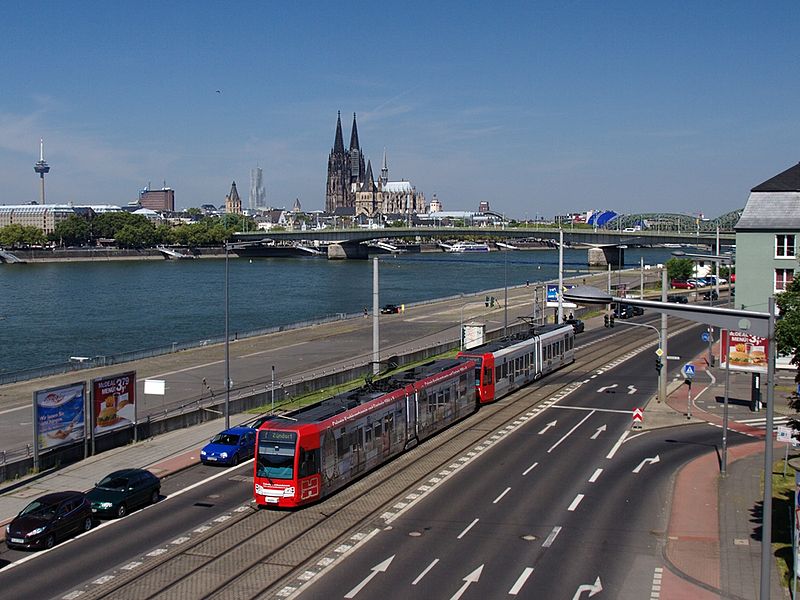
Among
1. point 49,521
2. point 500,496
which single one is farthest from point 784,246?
point 49,521

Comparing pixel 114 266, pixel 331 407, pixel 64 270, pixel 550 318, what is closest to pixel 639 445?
pixel 331 407

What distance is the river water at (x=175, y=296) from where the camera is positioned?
73.5 meters

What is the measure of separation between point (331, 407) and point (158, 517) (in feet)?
17.4

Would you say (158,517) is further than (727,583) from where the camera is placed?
Yes

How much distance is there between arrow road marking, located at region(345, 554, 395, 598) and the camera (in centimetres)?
1675

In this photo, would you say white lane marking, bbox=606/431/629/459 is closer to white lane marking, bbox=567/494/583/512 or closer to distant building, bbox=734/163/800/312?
white lane marking, bbox=567/494/583/512

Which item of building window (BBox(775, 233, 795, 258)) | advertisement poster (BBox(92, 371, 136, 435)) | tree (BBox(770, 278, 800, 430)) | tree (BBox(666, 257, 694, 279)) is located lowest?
advertisement poster (BBox(92, 371, 136, 435))

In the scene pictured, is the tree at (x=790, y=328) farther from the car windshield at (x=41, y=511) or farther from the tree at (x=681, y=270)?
the tree at (x=681, y=270)

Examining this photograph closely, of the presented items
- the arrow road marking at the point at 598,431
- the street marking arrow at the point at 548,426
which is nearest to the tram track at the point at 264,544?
the street marking arrow at the point at 548,426

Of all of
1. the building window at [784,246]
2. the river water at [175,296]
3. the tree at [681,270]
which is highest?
the building window at [784,246]

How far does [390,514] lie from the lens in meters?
21.9

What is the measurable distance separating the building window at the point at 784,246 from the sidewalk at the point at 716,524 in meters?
8.82

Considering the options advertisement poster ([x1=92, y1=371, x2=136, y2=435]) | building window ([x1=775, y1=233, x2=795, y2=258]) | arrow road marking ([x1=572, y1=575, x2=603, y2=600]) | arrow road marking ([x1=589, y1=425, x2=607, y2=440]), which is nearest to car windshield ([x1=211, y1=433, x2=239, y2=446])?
advertisement poster ([x1=92, y1=371, x2=136, y2=435])

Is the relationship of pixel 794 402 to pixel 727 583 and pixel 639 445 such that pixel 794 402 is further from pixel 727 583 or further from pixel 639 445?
pixel 639 445
